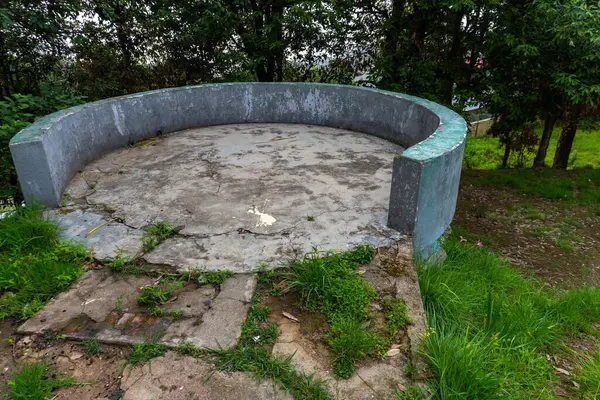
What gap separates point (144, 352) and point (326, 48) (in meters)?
6.66

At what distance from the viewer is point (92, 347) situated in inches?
72.6

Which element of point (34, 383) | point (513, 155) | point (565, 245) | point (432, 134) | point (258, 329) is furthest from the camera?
point (513, 155)

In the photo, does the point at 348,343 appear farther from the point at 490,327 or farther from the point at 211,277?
the point at 490,327

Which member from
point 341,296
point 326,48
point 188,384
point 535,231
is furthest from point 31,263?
point 326,48

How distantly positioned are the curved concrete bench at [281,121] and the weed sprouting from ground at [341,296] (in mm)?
516

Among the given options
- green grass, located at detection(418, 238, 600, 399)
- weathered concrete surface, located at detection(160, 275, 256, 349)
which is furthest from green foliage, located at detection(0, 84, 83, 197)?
green grass, located at detection(418, 238, 600, 399)

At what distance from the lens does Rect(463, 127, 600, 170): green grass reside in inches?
426

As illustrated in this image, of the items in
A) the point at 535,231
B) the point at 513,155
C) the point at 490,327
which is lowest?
the point at 513,155

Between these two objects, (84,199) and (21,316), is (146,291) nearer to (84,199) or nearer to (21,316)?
(21,316)

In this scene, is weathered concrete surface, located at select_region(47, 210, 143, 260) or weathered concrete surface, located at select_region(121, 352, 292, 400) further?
weathered concrete surface, located at select_region(47, 210, 143, 260)

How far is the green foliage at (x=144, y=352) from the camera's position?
1.77m

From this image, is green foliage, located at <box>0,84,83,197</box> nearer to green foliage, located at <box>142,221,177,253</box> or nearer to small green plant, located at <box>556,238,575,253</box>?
green foliage, located at <box>142,221,177,253</box>

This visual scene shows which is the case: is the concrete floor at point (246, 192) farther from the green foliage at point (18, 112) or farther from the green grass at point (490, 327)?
the green foliage at point (18, 112)

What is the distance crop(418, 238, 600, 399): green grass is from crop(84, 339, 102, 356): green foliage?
139cm
